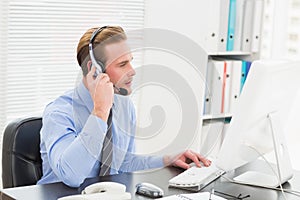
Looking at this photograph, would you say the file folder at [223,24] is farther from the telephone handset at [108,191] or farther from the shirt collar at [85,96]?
the telephone handset at [108,191]

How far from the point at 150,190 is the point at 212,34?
1.82m

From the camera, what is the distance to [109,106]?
192cm

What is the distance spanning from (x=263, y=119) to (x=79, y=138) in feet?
1.86

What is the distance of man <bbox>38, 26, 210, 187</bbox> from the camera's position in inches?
73.2

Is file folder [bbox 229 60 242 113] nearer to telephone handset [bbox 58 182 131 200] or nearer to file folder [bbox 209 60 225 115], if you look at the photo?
file folder [bbox 209 60 225 115]

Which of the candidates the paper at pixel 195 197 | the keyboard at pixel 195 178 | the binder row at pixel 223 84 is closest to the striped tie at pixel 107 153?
the keyboard at pixel 195 178

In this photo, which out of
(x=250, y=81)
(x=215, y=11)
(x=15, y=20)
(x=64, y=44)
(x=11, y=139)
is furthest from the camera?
(x=215, y=11)

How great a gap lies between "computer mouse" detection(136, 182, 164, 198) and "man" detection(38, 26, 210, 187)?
192 mm

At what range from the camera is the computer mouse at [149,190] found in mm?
1751

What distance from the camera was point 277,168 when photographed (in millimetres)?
1980

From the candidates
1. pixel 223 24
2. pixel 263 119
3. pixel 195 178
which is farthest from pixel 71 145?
pixel 223 24

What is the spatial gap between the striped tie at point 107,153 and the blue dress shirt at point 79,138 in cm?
2

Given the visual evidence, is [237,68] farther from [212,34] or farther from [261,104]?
[261,104]

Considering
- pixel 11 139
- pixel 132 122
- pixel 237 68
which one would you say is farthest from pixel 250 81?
pixel 237 68
